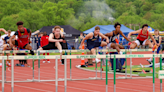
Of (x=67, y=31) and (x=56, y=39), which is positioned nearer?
(x=56, y=39)

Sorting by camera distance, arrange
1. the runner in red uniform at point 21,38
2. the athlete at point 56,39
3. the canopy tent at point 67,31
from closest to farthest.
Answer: the athlete at point 56,39
the runner in red uniform at point 21,38
the canopy tent at point 67,31

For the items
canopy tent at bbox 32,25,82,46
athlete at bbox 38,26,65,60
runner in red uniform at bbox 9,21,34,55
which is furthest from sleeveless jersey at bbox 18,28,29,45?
canopy tent at bbox 32,25,82,46

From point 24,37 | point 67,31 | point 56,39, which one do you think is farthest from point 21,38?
point 67,31

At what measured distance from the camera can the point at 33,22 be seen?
54.6 m

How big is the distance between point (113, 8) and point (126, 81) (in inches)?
3463

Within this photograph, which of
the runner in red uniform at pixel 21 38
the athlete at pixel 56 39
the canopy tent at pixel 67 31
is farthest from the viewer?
the canopy tent at pixel 67 31

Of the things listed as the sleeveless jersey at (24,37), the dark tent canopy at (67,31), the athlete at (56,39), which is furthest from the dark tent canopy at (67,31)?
the athlete at (56,39)

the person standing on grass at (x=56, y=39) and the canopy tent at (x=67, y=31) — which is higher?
the canopy tent at (x=67, y=31)

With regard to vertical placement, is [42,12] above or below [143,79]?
above

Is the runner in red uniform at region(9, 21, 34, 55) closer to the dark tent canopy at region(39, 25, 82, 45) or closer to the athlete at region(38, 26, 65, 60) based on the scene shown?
the athlete at region(38, 26, 65, 60)

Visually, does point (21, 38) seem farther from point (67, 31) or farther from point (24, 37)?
point (67, 31)

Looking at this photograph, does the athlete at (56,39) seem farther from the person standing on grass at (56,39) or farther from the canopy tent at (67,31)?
the canopy tent at (67,31)

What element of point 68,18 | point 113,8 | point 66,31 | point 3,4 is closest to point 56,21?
point 68,18

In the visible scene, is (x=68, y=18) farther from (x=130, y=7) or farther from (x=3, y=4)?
(x=130, y=7)
